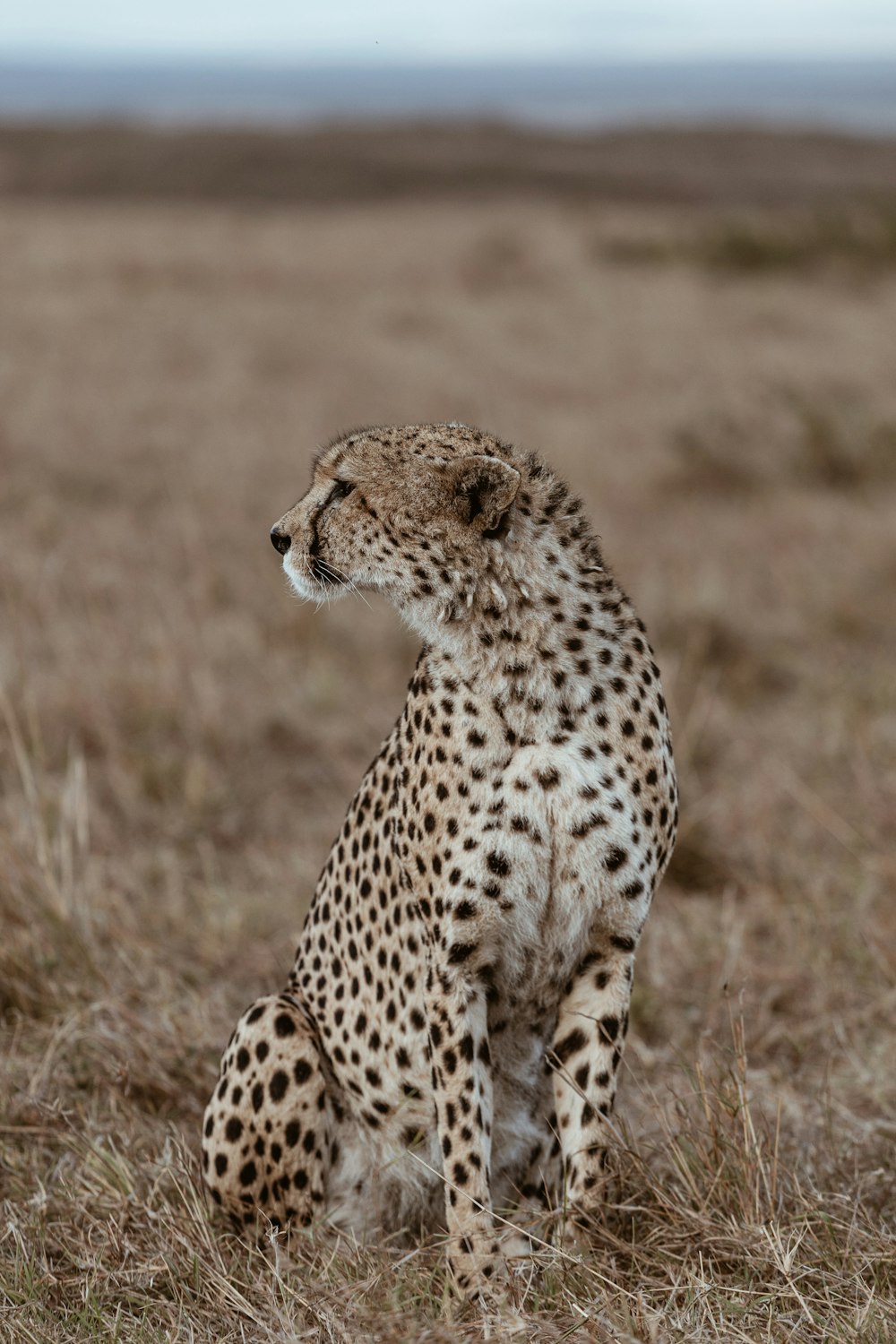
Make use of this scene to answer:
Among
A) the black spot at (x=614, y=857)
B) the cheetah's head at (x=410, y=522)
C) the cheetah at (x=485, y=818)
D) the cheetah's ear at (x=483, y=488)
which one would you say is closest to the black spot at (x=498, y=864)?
the cheetah at (x=485, y=818)

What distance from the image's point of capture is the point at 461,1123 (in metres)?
2.14

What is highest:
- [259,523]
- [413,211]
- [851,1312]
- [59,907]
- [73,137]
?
[73,137]

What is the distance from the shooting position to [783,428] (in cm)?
799

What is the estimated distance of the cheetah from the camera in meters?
2.09


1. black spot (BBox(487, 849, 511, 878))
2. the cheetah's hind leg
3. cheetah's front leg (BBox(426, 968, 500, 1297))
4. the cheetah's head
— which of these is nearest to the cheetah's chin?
the cheetah's head

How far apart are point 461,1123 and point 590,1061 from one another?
196 mm

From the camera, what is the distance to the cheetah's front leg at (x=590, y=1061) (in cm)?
215

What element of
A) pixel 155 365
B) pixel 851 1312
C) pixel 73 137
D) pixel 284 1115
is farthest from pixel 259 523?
pixel 73 137

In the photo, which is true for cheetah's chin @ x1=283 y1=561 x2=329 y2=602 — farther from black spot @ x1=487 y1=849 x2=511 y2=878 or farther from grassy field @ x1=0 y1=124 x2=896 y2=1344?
grassy field @ x1=0 y1=124 x2=896 y2=1344

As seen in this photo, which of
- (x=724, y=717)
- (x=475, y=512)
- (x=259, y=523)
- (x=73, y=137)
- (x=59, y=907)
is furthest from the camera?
(x=73, y=137)

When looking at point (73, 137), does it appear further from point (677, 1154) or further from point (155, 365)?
point (677, 1154)

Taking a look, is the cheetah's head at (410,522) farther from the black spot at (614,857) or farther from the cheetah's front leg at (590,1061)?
the cheetah's front leg at (590,1061)

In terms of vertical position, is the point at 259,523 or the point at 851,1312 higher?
the point at 259,523

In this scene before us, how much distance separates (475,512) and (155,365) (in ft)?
26.8
